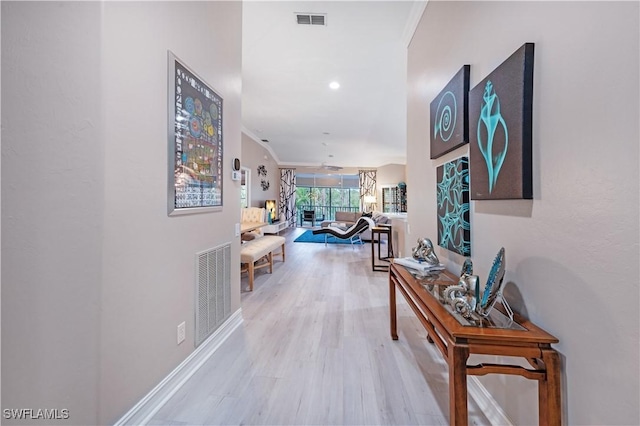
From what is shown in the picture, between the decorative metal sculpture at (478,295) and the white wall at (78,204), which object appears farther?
the decorative metal sculpture at (478,295)

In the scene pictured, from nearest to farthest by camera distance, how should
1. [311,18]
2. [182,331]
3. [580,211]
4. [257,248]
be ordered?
[580,211] → [182,331] → [311,18] → [257,248]

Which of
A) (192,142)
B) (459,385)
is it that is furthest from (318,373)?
(192,142)

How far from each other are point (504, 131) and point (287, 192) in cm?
1032

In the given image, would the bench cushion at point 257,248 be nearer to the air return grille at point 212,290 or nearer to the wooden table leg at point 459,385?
the air return grille at point 212,290

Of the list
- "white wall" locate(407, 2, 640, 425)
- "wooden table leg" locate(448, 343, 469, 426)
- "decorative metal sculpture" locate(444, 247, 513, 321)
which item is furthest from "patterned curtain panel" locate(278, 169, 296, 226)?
→ "wooden table leg" locate(448, 343, 469, 426)

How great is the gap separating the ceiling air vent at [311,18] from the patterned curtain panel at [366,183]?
863cm

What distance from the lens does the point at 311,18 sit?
107 inches

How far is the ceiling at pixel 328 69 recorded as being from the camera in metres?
2.66

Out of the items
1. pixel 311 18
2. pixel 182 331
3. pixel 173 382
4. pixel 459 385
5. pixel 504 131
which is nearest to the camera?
pixel 459 385

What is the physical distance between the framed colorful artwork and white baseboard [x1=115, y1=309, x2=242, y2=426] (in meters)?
1.04

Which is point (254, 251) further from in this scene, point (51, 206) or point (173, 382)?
point (51, 206)

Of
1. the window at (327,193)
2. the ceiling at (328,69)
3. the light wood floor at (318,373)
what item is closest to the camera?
the light wood floor at (318,373)

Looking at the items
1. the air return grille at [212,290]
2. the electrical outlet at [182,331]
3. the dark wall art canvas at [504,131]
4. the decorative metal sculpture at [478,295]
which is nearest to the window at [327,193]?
the air return grille at [212,290]

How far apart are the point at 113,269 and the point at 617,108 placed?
206cm
